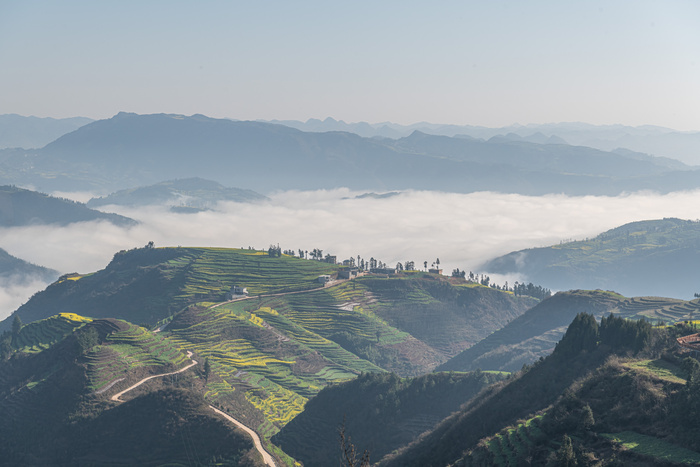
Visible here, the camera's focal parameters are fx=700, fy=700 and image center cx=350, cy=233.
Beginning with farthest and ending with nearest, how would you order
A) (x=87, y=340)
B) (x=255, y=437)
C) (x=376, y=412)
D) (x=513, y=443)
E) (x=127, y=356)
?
1. (x=127, y=356)
2. (x=87, y=340)
3. (x=376, y=412)
4. (x=255, y=437)
5. (x=513, y=443)

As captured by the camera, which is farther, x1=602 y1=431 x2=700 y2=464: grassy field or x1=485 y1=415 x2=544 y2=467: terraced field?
x1=485 y1=415 x2=544 y2=467: terraced field

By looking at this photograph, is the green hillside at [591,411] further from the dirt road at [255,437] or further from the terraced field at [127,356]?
the terraced field at [127,356]

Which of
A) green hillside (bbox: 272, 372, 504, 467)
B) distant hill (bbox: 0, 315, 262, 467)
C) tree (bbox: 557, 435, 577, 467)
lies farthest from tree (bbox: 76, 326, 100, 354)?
tree (bbox: 557, 435, 577, 467)

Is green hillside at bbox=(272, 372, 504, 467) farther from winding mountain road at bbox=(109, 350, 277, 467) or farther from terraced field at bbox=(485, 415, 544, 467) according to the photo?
terraced field at bbox=(485, 415, 544, 467)

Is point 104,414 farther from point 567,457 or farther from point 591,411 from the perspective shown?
point 567,457

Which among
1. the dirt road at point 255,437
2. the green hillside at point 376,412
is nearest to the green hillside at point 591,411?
the dirt road at point 255,437

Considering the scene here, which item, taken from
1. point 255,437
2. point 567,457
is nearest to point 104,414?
point 255,437
